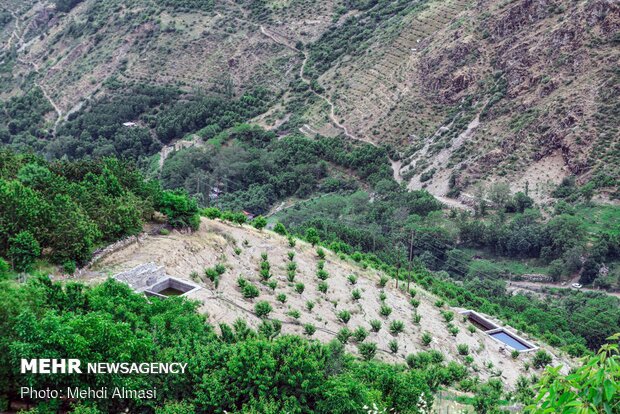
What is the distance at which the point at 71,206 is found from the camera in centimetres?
2839

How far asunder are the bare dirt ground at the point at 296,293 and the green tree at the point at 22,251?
6.98 feet

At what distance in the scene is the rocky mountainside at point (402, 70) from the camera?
227ft

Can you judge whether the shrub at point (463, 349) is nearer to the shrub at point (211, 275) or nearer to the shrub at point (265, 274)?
the shrub at point (265, 274)

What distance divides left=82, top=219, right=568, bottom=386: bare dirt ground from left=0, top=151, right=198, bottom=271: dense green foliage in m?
1.04

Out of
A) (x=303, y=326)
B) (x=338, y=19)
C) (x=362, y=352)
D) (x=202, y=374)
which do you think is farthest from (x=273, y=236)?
(x=338, y=19)

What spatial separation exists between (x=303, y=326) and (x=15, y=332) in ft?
41.1

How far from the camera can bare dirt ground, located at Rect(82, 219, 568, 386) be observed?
96.4ft

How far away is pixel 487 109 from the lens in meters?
73.8

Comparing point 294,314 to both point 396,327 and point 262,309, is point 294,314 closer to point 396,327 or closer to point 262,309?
point 262,309

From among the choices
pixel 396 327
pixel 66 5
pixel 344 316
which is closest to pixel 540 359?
pixel 396 327

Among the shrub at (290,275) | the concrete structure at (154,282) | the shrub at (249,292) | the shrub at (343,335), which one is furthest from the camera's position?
the shrub at (290,275)

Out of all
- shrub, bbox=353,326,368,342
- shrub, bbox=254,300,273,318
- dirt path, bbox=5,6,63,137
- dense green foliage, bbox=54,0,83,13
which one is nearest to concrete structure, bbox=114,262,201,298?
shrub, bbox=254,300,273,318

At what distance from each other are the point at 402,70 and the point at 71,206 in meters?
57.6

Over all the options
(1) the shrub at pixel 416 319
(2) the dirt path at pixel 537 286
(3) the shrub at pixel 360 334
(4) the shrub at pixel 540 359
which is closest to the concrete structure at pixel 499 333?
(4) the shrub at pixel 540 359
